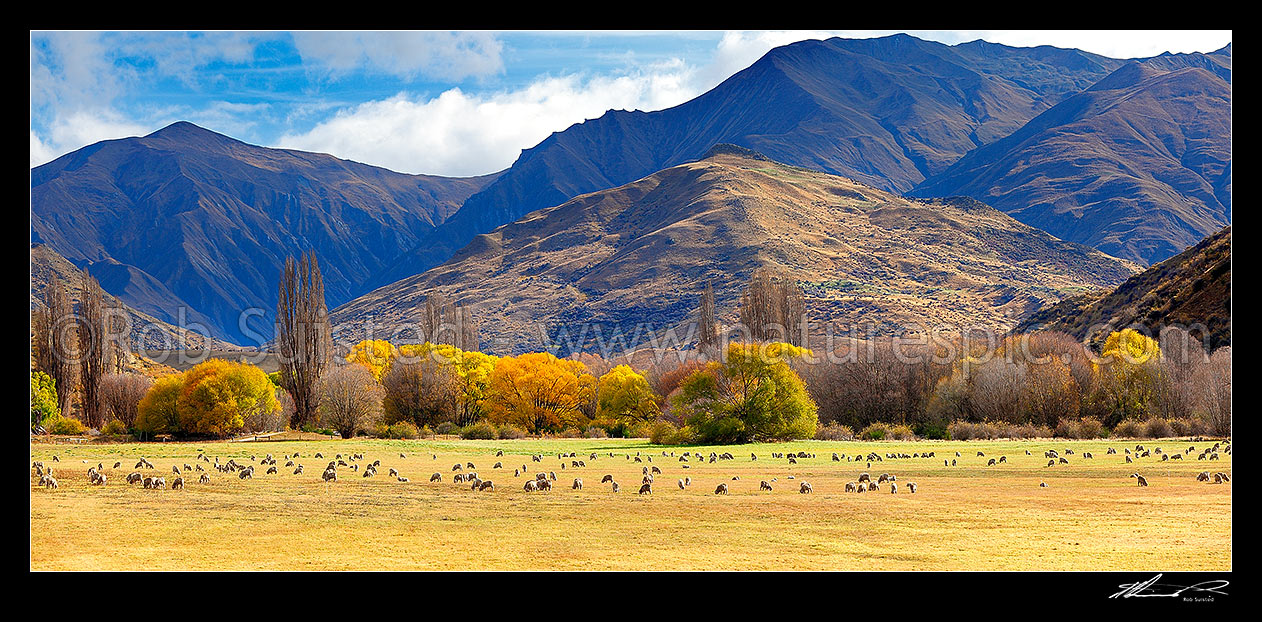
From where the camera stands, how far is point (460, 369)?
7762cm

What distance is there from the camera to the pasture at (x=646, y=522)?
17.1 m

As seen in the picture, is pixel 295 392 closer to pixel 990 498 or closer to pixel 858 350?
pixel 858 350

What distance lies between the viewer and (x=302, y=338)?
72.5 meters

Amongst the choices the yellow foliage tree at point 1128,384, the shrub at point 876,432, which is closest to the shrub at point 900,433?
the shrub at point 876,432

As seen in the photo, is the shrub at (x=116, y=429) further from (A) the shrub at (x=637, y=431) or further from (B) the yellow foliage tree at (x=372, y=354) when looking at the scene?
(A) the shrub at (x=637, y=431)

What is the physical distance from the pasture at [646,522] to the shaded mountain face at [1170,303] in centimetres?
4347

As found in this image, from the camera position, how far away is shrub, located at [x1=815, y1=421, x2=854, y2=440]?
210 ft

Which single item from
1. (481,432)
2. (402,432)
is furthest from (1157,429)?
(402,432)

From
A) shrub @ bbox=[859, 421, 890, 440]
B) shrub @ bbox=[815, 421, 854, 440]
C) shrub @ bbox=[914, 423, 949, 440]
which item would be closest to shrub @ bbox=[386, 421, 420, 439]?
shrub @ bbox=[815, 421, 854, 440]

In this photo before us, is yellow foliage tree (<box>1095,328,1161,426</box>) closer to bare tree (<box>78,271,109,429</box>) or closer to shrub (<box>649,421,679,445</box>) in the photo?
shrub (<box>649,421,679,445</box>)

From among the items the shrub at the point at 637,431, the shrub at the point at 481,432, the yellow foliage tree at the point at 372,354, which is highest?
the yellow foliage tree at the point at 372,354
